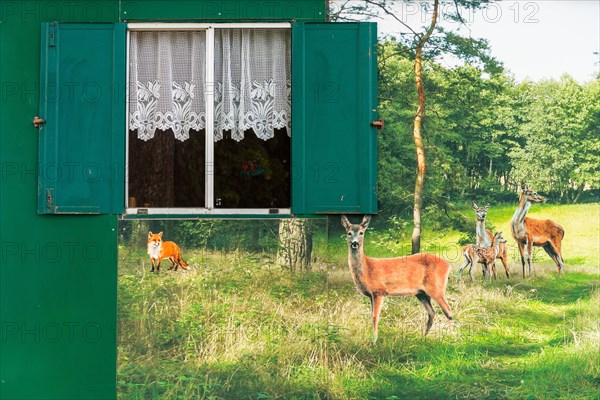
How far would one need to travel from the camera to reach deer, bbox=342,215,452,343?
4.80 meters

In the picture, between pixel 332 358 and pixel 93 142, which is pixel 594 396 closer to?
pixel 332 358

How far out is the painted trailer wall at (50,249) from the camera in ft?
15.8

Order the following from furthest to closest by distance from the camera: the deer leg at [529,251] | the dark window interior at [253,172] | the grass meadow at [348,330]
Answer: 1. the dark window interior at [253,172]
2. the deer leg at [529,251]
3. the grass meadow at [348,330]

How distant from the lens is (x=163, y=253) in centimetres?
484

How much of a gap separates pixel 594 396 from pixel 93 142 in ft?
13.7

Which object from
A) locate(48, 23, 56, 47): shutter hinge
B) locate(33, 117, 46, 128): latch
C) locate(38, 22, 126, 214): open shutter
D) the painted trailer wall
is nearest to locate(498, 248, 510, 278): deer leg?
the painted trailer wall

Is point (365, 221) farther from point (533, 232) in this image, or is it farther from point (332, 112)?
point (533, 232)

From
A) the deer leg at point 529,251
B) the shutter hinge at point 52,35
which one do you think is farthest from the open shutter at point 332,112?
the shutter hinge at point 52,35

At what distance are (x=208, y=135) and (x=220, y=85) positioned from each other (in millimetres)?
404

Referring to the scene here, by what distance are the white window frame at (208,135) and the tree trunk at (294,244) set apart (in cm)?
11

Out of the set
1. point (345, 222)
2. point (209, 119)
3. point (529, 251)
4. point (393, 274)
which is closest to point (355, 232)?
point (345, 222)

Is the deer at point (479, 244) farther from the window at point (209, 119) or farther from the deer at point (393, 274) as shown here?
the window at point (209, 119)

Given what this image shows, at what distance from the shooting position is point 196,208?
16.1ft

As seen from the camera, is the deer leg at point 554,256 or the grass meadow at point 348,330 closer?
the grass meadow at point 348,330
